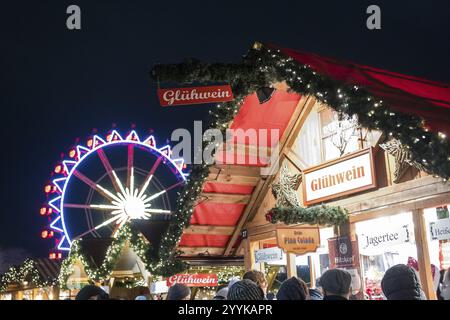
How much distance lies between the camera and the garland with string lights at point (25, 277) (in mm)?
31620

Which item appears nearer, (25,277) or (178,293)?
(178,293)

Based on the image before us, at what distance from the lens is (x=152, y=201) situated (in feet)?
97.0

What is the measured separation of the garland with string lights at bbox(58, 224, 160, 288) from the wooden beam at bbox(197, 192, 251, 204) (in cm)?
181

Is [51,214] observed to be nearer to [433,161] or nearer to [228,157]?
[228,157]

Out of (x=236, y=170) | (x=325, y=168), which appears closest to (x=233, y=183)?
(x=236, y=170)

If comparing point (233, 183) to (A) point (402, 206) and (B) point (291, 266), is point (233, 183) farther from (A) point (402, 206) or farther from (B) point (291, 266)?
(A) point (402, 206)

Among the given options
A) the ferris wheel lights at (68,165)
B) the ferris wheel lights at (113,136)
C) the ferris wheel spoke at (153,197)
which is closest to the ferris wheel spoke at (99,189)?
the ferris wheel lights at (68,165)

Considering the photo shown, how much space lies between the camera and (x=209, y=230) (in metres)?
10.9

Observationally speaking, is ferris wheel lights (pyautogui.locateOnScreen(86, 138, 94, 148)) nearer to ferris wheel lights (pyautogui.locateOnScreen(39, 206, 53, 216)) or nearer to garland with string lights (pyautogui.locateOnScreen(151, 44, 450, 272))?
ferris wheel lights (pyautogui.locateOnScreen(39, 206, 53, 216))

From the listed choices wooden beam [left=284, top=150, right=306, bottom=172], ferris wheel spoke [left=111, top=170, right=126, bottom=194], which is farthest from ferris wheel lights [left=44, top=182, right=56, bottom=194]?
wooden beam [left=284, top=150, right=306, bottom=172]

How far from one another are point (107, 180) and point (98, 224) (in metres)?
3.14

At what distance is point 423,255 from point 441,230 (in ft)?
1.87
